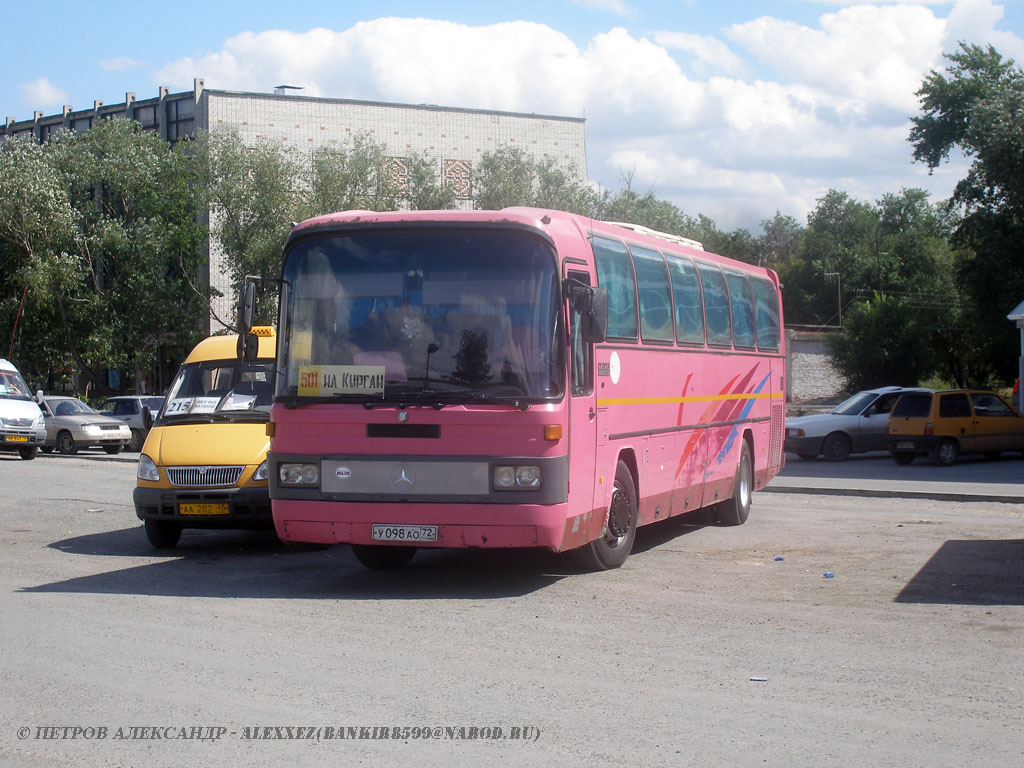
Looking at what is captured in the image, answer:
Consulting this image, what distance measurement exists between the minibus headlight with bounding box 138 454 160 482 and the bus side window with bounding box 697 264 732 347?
622cm

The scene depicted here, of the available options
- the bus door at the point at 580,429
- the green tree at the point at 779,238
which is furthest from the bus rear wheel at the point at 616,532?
the green tree at the point at 779,238

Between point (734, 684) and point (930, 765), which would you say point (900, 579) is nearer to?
point (734, 684)

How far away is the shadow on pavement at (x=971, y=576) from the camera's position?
934 cm

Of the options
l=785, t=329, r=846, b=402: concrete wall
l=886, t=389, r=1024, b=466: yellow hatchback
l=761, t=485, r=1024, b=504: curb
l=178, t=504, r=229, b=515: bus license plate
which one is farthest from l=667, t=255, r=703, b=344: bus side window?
l=785, t=329, r=846, b=402: concrete wall

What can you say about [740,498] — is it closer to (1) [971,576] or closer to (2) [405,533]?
(1) [971,576]

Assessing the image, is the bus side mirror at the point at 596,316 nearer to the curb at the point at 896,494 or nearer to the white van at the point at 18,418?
the curb at the point at 896,494

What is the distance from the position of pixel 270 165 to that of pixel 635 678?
41.1m

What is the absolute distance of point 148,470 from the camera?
40.5 ft

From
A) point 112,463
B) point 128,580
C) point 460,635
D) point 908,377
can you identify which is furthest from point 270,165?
point 460,635

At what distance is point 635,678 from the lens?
6.68m

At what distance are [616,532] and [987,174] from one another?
2808 cm

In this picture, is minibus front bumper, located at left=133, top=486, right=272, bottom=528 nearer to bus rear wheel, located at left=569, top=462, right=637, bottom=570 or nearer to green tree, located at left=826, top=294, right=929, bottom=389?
bus rear wheel, located at left=569, top=462, right=637, bottom=570

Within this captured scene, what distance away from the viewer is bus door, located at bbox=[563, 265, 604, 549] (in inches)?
371

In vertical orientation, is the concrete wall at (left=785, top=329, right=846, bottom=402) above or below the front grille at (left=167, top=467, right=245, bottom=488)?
above
